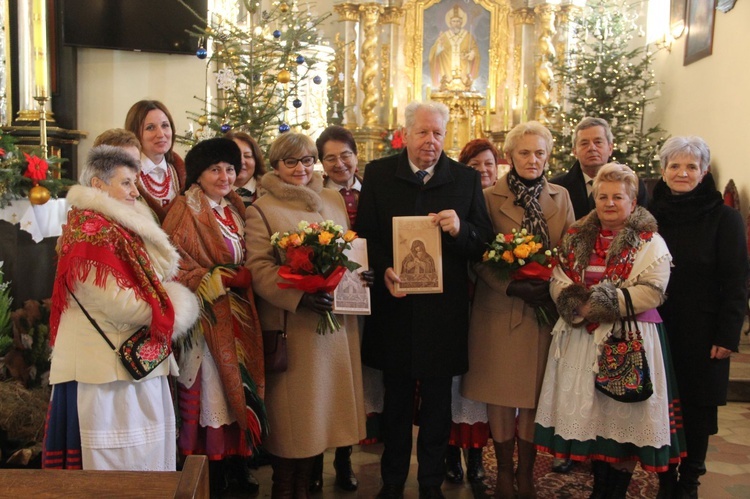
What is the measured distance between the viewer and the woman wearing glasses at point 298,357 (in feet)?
10.8

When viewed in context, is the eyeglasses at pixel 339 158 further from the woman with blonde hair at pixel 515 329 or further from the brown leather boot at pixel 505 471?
the brown leather boot at pixel 505 471

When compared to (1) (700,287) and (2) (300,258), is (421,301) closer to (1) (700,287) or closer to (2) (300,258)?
(2) (300,258)

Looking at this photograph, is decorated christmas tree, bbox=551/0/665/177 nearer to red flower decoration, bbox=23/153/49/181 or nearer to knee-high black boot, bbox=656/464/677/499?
knee-high black boot, bbox=656/464/677/499

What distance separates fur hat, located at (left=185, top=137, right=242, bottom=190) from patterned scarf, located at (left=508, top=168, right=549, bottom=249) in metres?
1.44

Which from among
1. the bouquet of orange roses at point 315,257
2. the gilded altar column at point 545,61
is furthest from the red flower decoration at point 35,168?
the gilded altar column at point 545,61

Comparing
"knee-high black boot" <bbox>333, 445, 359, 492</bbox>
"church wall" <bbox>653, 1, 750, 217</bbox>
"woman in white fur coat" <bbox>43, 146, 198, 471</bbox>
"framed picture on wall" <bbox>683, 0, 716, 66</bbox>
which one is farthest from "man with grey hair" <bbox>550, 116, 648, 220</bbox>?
"framed picture on wall" <bbox>683, 0, 716, 66</bbox>

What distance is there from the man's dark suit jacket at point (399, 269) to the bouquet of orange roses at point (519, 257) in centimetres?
11

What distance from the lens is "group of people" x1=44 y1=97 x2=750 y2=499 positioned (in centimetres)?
320

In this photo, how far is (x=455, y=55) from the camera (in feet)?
41.5

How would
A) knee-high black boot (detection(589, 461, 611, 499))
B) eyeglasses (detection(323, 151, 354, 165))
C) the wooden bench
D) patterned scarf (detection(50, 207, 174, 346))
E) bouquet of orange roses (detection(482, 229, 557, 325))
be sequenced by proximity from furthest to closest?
1. eyeglasses (detection(323, 151, 354, 165))
2. knee-high black boot (detection(589, 461, 611, 499))
3. bouquet of orange roses (detection(482, 229, 557, 325))
4. patterned scarf (detection(50, 207, 174, 346))
5. the wooden bench

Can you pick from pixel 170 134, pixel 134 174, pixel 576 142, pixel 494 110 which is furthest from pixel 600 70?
pixel 134 174

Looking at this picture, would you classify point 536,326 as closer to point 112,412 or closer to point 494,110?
point 112,412

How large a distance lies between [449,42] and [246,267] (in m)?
10.4

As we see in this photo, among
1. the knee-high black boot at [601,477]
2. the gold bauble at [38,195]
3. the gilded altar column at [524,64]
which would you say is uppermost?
the gilded altar column at [524,64]
